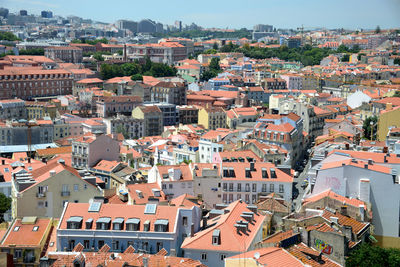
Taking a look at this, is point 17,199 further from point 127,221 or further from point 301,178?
point 301,178

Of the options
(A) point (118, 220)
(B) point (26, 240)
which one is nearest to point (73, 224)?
(A) point (118, 220)

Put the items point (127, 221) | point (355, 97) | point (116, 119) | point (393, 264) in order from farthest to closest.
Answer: point (355, 97), point (116, 119), point (127, 221), point (393, 264)

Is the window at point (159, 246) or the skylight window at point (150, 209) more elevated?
the skylight window at point (150, 209)

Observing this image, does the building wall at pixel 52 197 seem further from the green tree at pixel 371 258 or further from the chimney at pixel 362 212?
the green tree at pixel 371 258

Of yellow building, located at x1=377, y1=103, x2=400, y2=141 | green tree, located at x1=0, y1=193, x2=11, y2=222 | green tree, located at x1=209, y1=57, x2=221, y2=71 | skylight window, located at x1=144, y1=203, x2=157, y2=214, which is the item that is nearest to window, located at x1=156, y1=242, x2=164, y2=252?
skylight window, located at x1=144, y1=203, x2=157, y2=214

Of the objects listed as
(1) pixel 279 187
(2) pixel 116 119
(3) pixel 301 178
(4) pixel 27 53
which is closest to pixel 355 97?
(2) pixel 116 119

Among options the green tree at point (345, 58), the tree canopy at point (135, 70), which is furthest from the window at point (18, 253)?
the green tree at point (345, 58)
